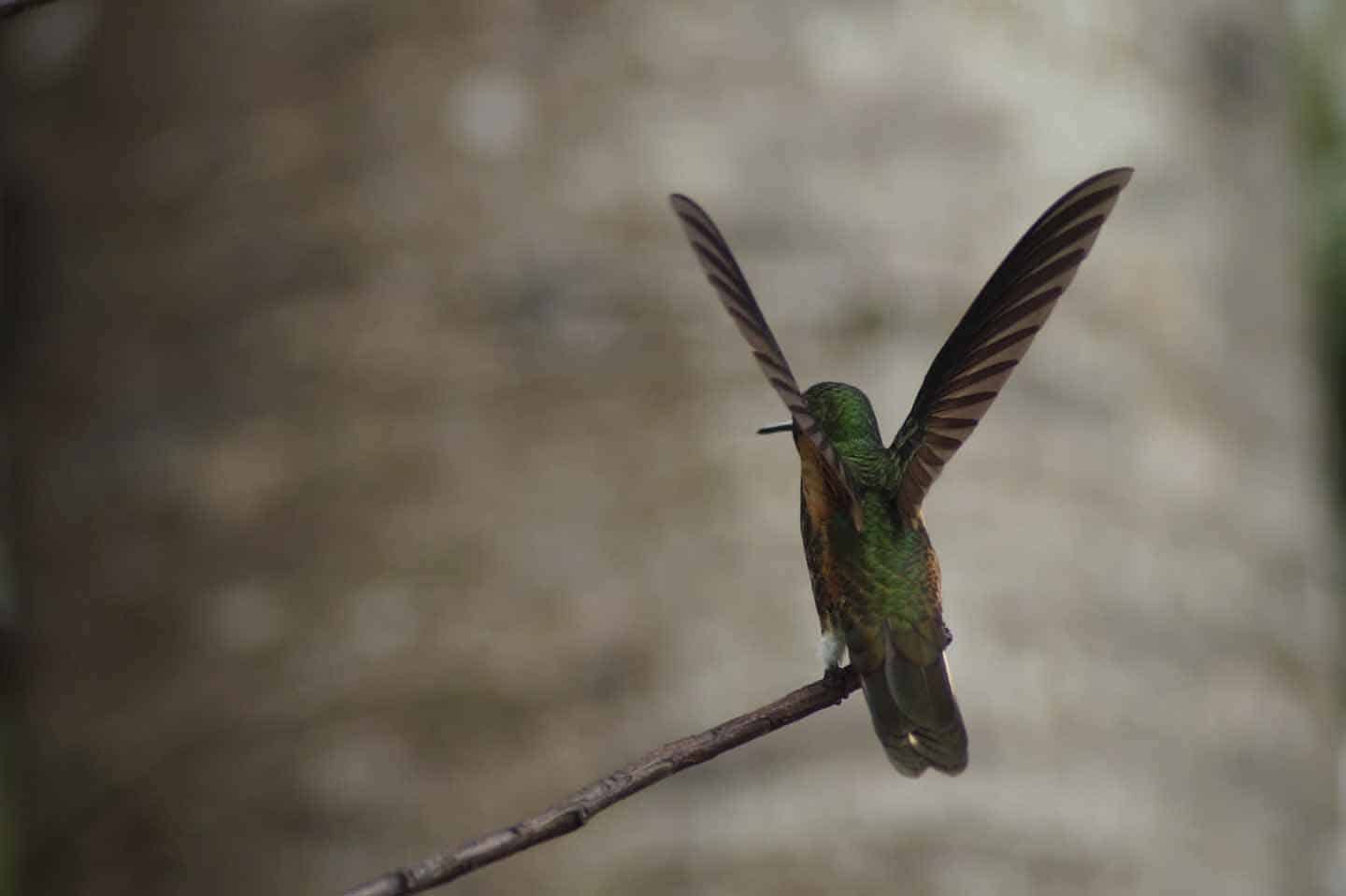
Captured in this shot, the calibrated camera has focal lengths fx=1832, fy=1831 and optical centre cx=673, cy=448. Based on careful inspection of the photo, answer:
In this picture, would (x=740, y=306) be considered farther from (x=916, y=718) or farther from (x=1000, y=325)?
(x=916, y=718)

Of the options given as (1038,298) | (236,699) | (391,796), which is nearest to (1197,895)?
(391,796)

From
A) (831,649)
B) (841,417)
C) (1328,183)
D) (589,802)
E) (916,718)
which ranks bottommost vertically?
(589,802)

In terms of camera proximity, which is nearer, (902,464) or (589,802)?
(589,802)

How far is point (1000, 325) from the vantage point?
A: 5.49 feet

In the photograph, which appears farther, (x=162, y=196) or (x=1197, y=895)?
(x=162, y=196)

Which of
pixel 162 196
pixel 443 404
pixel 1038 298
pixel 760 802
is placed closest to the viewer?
pixel 1038 298

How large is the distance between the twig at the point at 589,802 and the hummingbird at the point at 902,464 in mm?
220

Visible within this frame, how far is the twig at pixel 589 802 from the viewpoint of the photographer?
38.7 inches

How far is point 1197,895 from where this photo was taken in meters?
3.95

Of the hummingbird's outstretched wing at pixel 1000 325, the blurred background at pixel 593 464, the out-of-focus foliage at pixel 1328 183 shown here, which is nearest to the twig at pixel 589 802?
the hummingbird's outstretched wing at pixel 1000 325

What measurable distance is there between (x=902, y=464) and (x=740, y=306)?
0.80m

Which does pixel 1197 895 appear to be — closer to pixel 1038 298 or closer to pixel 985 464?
pixel 985 464

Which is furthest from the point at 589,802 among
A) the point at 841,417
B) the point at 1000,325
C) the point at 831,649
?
the point at 841,417

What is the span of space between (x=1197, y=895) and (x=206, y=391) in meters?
2.42
